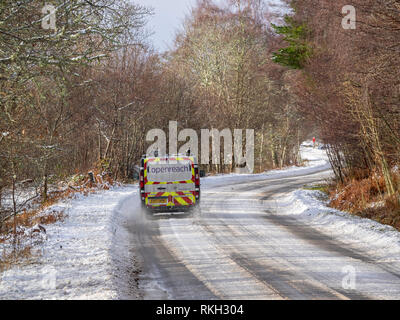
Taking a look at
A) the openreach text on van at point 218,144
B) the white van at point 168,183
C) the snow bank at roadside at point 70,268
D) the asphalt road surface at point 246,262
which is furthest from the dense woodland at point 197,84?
the asphalt road surface at point 246,262

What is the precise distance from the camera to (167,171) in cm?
1519

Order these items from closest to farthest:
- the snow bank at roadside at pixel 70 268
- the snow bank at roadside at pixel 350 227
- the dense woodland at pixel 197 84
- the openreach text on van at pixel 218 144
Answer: the snow bank at roadside at pixel 70 268 < the dense woodland at pixel 197 84 < the snow bank at roadside at pixel 350 227 < the openreach text on van at pixel 218 144

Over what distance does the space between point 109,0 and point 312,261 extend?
6.96 meters

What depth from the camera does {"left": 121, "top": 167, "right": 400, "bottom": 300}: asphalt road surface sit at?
23.0 ft

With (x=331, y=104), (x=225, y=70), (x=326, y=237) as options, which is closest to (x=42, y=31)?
(x=326, y=237)

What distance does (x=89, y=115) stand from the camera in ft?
72.6

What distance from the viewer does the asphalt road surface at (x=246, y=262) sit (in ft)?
23.0

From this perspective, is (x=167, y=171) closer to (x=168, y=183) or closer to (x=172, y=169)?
(x=172, y=169)

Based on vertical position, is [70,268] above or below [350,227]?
above

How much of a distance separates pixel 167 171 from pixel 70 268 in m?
7.54

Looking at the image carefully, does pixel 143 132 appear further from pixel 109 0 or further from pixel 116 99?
pixel 109 0

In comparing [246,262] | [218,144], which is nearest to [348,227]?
[246,262]

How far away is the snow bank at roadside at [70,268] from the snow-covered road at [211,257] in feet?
0.05

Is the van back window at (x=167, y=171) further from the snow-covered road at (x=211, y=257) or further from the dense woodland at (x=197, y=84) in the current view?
the dense woodland at (x=197, y=84)
